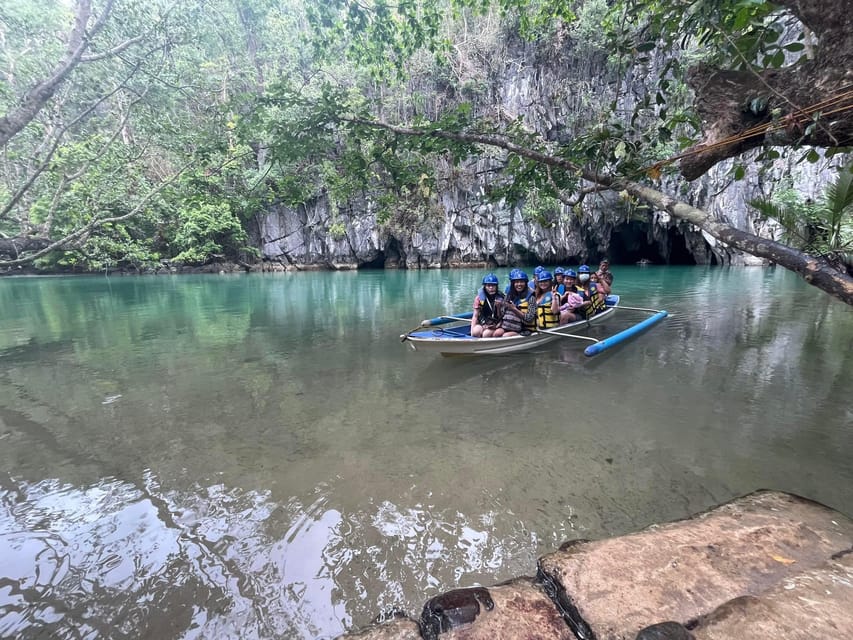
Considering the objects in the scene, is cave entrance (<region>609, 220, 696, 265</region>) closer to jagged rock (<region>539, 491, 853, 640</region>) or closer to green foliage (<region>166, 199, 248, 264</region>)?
green foliage (<region>166, 199, 248, 264</region>)

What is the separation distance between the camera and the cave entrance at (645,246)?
89.0 feet

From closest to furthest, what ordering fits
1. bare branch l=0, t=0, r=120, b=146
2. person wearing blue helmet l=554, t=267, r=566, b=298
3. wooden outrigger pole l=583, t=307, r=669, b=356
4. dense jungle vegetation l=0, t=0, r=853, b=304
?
dense jungle vegetation l=0, t=0, r=853, b=304, bare branch l=0, t=0, r=120, b=146, wooden outrigger pole l=583, t=307, r=669, b=356, person wearing blue helmet l=554, t=267, r=566, b=298

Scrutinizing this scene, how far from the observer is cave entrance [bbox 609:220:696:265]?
89.0ft

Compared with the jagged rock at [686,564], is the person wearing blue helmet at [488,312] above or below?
above

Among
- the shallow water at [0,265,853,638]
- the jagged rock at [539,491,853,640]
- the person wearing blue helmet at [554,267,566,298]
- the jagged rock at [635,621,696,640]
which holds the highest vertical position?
the person wearing blue helmet at [554,267,566,298]

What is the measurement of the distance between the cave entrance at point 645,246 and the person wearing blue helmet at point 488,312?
23.7 meters

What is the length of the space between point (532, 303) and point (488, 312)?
733 millimetres

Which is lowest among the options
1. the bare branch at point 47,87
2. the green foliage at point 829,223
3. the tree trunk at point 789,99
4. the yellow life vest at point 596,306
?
the yellow life vest at point 596,306

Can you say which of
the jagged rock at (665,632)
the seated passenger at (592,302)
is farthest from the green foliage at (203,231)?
the jagged rock at (665,632)

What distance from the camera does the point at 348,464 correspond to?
3324 mm

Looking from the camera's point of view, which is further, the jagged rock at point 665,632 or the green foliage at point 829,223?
the green foliage at point 829,223

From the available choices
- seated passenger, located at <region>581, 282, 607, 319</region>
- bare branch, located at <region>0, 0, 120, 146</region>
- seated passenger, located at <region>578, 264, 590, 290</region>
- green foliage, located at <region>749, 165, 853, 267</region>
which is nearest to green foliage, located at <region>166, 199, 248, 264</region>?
bare branch, located at <region>0, 0, 120, 146</region>

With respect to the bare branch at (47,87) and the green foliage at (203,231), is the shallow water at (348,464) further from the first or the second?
the green foliage at (203,231)

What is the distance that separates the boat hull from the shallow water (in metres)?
0.23
